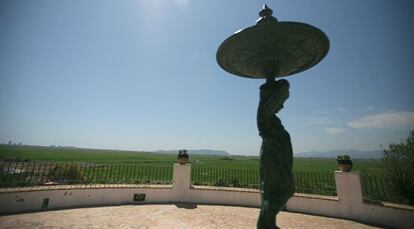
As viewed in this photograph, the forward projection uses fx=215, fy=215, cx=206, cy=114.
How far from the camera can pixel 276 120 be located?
4.41 meters

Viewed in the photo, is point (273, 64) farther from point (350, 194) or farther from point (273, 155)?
point (350, 194)

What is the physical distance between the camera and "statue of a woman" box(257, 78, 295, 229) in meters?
4.05

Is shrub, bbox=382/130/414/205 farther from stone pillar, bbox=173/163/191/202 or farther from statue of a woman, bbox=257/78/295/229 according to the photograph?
stone pillar, bbox=173/163/191/202

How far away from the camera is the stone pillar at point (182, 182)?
416 inches

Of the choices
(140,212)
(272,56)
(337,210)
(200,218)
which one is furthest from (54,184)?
(337,210)

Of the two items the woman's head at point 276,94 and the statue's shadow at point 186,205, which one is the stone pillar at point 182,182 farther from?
the woman's head at point 276,94

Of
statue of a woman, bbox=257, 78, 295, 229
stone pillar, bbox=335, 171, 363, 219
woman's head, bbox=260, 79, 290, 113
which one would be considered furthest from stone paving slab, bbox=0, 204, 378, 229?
woman's head, bbox=260, 79, 290, 113

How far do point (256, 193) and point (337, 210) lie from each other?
10.7 ft

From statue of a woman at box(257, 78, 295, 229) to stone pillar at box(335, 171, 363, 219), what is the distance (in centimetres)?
572

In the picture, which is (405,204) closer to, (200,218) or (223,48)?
(200,218)

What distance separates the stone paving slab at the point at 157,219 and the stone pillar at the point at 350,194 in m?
0.45

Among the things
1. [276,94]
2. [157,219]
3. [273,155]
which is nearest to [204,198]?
[157,219]

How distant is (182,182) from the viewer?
1065 centimetres

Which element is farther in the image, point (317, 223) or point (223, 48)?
point (317, 223)
